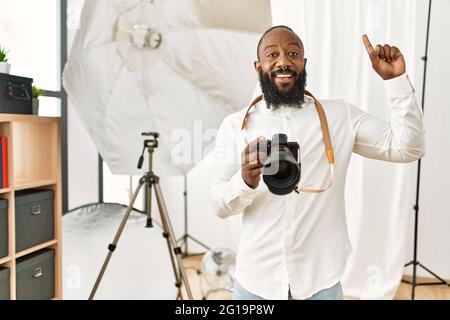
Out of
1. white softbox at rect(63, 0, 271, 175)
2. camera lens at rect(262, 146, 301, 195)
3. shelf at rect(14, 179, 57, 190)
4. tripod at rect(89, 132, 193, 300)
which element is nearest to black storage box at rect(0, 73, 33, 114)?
white softbox at rect(63, 0, 271, 175)

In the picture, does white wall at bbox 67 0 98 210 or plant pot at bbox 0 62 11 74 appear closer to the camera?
plant pot at bbox 0 62 11 74

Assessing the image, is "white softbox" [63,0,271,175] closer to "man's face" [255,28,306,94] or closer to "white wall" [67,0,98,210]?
"white wall" [67,0,98,210]

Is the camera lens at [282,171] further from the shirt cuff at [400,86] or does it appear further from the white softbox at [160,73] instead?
the white softbox at [160,73]

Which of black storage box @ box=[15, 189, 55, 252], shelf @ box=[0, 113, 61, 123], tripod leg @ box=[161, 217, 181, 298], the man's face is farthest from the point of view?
tripod leg @ box=[161, 217, 181, 298]

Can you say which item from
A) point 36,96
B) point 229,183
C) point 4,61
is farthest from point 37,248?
point 229,183

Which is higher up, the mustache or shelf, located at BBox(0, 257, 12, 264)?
the mustache

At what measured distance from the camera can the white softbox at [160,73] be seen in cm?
122

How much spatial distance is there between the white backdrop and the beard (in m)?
0.29

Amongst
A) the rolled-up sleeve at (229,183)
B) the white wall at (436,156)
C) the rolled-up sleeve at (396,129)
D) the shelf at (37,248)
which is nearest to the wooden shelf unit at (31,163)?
the shelf at (37,248)

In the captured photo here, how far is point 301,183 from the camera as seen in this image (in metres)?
0.80

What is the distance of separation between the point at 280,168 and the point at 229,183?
4.9 inches

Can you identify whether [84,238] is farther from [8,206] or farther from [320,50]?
[320,50]

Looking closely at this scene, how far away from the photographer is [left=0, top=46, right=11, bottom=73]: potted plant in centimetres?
110

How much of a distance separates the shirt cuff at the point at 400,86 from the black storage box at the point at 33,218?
3.68 feet
